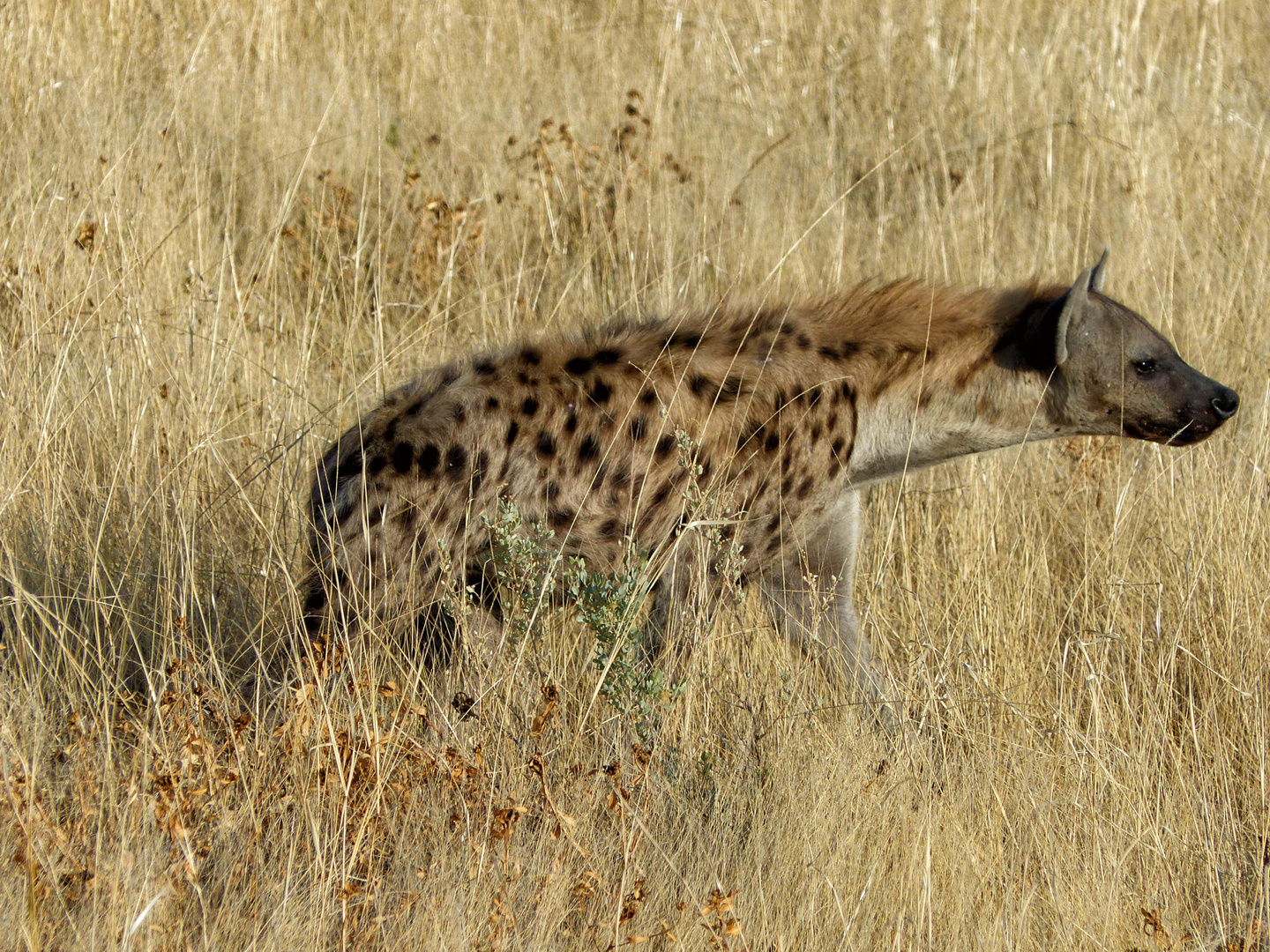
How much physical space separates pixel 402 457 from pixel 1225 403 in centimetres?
220

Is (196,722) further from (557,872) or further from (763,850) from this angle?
(763,850)

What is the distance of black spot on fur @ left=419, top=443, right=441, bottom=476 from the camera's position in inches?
126

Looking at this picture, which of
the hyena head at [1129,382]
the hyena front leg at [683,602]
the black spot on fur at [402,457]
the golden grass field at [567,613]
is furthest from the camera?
the hyena head at [1129,382]

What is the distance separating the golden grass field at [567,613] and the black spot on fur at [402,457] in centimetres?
37

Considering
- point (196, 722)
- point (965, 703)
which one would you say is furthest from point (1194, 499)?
point (196, 722)

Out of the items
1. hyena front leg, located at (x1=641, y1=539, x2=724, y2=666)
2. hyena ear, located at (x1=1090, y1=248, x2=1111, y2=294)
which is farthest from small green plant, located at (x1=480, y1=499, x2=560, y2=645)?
hyena ear, located at (x1=1090, y1=248, x2=1111, y2=294)

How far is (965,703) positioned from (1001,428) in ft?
2.74

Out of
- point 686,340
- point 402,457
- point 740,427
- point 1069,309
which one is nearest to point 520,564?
point 402,457

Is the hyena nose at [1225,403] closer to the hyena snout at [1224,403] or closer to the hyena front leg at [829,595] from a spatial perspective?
the hyena snout at [1224,403]

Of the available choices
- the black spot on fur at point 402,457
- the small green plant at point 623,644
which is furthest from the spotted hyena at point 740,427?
the small green plant at point 623,644

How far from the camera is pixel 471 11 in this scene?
25.5ft

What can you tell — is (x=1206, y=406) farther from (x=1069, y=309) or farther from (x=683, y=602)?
(x=683, y=602)

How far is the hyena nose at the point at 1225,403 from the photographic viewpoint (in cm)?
382

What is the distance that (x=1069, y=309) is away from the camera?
3.67m
